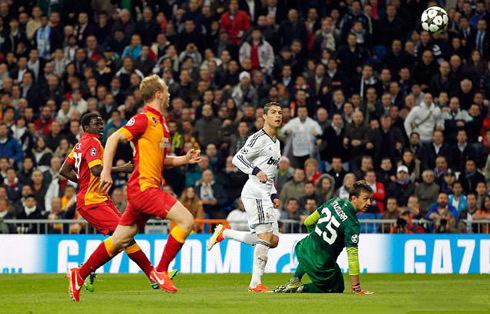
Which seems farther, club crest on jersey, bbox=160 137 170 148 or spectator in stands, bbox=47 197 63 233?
spectator in stands, bbox=47 197 63 233

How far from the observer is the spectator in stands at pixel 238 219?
20875 millimetres

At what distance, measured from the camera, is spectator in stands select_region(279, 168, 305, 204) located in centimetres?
2145

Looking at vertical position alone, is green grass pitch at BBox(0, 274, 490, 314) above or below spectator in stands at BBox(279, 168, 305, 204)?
below

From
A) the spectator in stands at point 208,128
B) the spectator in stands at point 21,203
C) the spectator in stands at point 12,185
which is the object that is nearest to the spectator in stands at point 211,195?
the spectator in stands at point 208,128

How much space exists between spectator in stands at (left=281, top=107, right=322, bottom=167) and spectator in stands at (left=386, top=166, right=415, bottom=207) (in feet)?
6.86

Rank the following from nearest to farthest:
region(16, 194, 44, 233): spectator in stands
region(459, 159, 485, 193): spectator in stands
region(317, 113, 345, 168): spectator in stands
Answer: region(459, 159, 485, 193): spectator in stands
region(16, 194, 44, 233): spectator in stands
region(317, 113, 345, 168): spectator in stands

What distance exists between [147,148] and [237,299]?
6.38 ft

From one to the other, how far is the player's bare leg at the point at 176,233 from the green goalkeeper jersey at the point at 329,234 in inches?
85.4

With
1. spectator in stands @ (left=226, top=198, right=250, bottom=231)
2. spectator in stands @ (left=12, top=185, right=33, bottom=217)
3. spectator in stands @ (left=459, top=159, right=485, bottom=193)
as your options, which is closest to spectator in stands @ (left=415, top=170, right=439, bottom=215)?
spectator in stands @ (left=459, top=159, right=485, bottom=193)

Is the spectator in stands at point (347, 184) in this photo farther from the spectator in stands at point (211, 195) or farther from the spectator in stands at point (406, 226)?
the spectator in stands at point (211, 195)

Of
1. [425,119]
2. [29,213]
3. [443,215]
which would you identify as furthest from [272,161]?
[29,213]

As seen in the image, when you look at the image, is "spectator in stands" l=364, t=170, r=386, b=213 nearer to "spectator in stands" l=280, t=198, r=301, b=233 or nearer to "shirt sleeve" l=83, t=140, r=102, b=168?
"spectator in stands" l=280, t=198, r=301, b=233

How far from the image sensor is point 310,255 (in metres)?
12.6

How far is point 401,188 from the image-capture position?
70.9 ft
